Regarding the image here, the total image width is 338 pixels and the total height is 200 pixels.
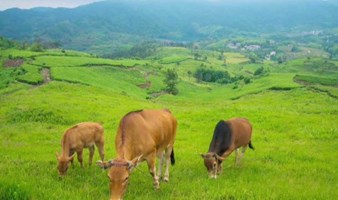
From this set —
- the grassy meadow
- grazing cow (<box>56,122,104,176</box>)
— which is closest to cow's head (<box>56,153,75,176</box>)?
grazing cow (<box>56,122,104,176</box>)

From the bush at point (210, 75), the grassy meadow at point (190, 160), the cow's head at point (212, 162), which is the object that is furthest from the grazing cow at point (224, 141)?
the bush at point (210, 75)

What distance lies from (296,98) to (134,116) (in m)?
61.6

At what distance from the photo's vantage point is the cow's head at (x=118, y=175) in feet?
34.8

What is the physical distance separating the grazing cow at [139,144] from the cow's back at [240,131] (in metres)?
3.19

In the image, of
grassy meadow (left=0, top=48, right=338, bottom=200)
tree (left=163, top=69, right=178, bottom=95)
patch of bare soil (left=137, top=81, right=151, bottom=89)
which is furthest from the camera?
patch of bare soil (left=137, top=81, right=151, bottom=89)

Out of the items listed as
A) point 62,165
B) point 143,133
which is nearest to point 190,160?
point 143,133

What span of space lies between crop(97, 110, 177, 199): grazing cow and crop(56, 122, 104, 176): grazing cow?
3.25 metres

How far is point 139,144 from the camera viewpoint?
13.0 meters

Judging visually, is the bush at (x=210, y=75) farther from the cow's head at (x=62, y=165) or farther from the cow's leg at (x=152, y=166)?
the cow's leg at (x=152, y=166)

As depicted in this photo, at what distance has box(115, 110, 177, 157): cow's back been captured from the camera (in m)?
12.8

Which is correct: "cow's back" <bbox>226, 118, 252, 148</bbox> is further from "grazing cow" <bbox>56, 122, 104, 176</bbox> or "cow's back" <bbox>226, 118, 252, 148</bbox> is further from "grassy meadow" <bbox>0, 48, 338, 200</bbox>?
"grazing cow" <bbox>56, 122, 104, 176</bbox>

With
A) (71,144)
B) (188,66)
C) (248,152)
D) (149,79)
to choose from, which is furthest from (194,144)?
(188,66)

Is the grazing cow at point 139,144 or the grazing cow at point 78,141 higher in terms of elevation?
the grazing cow at point 139,144

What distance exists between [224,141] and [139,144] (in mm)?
5100
